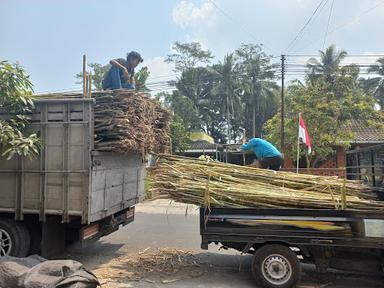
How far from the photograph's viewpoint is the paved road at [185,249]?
551 cm

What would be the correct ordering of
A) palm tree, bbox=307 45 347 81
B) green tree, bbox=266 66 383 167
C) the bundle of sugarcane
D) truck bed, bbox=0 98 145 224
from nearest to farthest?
the bundle of sugarcane → truck bed, bbox=0 98 145 224 → green tree, bbox=266 66 383 167 → palm tree, bbox=307 45 347 81

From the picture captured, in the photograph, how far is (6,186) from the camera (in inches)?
234

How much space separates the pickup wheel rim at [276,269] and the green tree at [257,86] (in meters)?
36.0

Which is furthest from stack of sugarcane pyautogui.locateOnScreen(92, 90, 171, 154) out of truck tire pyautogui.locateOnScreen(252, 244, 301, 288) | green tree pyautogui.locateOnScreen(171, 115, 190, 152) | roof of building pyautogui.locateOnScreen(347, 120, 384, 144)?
roof of building pyautogui.locateOnScreen(347, 120, 384, 144)

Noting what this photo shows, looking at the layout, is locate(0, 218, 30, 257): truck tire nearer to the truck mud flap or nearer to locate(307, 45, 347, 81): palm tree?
the truck mud flap

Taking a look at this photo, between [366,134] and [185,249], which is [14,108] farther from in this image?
[366,134]

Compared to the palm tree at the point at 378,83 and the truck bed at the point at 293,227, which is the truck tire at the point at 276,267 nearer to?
the truck bed at the point at 293,227

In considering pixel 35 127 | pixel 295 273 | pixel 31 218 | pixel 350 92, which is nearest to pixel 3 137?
pixel 35 127

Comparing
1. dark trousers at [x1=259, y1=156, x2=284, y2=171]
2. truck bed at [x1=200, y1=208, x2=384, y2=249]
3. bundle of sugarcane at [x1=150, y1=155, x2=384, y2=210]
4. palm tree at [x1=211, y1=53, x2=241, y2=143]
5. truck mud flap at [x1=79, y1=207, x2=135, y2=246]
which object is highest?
palm tree at [x1=211, y1=53, x2=241, y2=143]

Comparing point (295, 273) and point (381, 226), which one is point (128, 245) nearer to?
point (295, 273)

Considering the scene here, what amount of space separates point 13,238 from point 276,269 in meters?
3.82

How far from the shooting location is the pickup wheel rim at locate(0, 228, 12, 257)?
5926 millimetres

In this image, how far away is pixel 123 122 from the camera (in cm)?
595

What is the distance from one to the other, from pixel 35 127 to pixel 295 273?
4171mm
